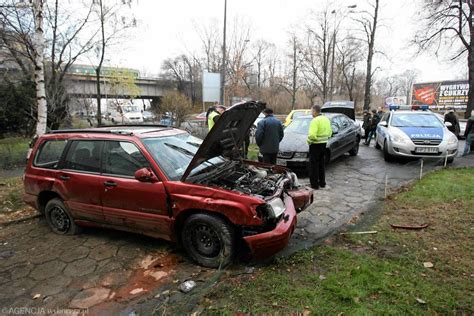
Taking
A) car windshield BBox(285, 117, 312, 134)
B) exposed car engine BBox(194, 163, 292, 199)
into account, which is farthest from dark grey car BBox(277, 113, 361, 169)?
exposed car engine BBox(194, 163, 292, 199)

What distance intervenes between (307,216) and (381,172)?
163 inches

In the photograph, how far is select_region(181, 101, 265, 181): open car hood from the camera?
3.42m

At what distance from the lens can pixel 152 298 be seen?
9.70 feet

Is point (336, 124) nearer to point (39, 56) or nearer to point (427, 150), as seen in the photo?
point (427, 150)

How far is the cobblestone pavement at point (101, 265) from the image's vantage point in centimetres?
297

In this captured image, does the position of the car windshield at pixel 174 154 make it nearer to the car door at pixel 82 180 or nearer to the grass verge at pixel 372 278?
the car door at pixel 82 180

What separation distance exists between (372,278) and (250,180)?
1.81 m

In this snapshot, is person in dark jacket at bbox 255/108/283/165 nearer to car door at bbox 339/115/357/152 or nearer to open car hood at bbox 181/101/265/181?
open car hood at bbox 181/101/265/181

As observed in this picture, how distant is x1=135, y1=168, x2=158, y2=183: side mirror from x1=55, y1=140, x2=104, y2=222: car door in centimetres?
76

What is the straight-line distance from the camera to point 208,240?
3.46 metres

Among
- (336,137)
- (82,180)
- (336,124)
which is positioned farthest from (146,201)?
(336,124)

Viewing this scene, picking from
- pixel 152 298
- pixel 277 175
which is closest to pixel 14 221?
pixel 152 298

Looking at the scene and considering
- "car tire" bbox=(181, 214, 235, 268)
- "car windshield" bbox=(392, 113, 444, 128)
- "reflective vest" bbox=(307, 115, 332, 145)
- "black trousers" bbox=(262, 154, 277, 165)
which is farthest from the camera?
"car windshield" bbox=(392, 113, 444, 128)

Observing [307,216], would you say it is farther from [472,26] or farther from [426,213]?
[472,26]
